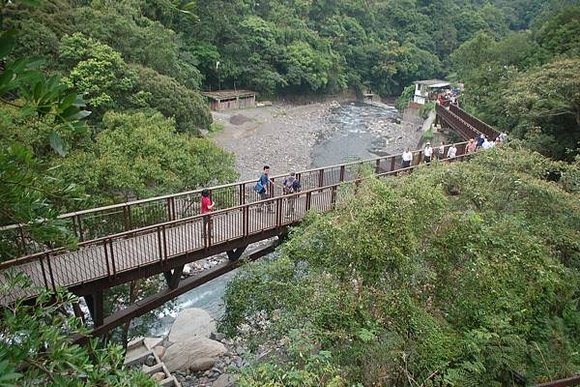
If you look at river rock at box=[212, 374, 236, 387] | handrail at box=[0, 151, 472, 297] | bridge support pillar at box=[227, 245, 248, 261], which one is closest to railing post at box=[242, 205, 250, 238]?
handrail at box=[0, 151, 472, 297]

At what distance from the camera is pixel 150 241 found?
8.82 meters

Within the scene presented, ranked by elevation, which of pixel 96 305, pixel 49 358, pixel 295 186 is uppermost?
pixel 49 358

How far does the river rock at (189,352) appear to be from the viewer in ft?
38.5

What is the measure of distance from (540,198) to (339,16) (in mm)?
60540

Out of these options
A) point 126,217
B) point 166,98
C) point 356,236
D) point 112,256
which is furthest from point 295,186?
point 166,98

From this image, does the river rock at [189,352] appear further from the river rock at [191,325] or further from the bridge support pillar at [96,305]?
the bridge support pillar at [96,305]

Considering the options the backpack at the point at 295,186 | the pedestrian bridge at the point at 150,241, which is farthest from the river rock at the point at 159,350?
the backpack at the point at 295,186

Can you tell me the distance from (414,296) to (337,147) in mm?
30121

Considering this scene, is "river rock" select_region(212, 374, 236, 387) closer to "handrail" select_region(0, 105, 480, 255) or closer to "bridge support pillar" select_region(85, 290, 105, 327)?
"bridge support pillar" select_region(85, 290, 105, 327)

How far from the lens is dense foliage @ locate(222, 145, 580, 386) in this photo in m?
5.99

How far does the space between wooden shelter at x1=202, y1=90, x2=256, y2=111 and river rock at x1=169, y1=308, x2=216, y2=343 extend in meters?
30.8

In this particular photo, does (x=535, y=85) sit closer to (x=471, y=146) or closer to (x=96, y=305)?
(x=471, y=146)

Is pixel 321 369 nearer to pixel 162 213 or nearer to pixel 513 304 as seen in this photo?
pixel 513 304

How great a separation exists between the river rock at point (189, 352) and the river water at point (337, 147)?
0.88 meters
